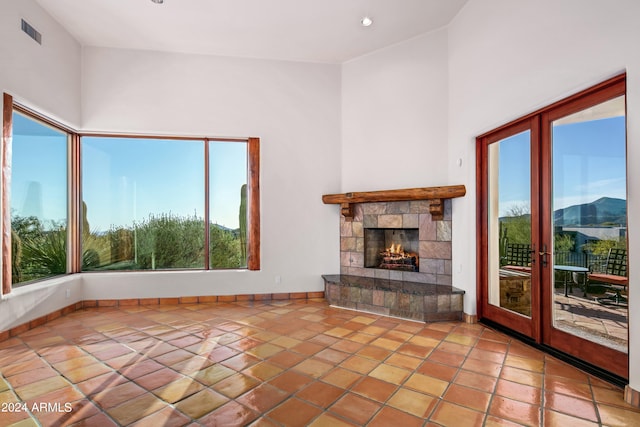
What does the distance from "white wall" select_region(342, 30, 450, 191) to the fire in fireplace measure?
744mm

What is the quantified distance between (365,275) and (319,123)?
96.1 inches

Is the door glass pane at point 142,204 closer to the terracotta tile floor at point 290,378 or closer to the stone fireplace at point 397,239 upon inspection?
the terracotta tile floor at point 290,378

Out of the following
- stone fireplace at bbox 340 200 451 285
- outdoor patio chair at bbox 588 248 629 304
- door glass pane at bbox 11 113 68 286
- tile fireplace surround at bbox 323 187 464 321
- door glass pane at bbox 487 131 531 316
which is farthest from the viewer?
stone fireplace at bbox 340 200 451 285

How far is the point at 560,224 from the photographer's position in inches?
112

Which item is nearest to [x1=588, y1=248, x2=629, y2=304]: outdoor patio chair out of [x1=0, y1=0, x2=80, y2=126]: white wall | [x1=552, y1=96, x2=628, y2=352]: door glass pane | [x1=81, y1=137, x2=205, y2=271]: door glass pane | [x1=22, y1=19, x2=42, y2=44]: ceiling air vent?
[x1=552, y1=96, x2=628, y2=352]: door glass pane

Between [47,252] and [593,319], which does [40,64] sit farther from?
[593,319]

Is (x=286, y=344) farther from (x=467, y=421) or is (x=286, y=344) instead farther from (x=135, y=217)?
(x=135, y=217)

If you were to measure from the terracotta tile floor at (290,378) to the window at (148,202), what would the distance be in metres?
1.22

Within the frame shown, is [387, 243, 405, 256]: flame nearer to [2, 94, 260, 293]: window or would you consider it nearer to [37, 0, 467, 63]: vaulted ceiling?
[2, 94, 260, 293]: window

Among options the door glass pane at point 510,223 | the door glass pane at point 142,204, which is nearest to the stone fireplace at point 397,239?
the door glass pane at point 510,223

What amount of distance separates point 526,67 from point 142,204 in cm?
501

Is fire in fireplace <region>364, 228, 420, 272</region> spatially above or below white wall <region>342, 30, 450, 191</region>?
below

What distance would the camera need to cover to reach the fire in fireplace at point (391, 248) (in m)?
4.88

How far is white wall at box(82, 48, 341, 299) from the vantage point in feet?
15.3
